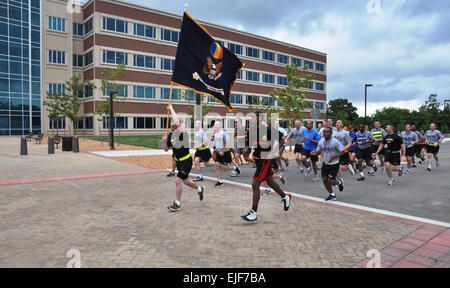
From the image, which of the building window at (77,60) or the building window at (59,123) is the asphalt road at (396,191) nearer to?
the building window at (59,123)

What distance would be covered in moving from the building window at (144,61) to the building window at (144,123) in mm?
7693

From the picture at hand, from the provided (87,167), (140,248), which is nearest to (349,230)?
(140,248)

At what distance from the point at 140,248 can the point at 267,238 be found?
1873mm

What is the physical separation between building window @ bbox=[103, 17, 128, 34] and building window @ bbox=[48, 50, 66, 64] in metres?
8.46

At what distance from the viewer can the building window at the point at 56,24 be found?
147ft

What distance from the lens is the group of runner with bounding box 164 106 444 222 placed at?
6023mm

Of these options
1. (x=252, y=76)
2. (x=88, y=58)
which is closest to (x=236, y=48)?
(x=252, y=76)

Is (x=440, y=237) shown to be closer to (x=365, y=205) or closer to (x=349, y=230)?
(x=349, y=230)

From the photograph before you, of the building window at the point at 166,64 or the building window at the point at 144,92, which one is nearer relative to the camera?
the building window at the point at 144,92

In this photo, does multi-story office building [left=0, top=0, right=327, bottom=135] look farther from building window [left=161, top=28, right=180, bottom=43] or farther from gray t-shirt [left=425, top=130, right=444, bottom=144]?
gray t-shirt [left=425, top=130, right=444, bottom=144]

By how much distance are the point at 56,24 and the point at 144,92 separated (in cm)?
1615

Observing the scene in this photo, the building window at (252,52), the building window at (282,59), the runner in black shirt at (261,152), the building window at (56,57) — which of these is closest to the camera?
the runner in black shirt at (261,152)

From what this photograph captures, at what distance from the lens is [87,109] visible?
147 feet

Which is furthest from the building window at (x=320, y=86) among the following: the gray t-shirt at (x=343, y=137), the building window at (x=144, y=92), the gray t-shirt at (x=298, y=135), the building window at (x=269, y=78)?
the gray t-shirt at (x=343, y=137)
